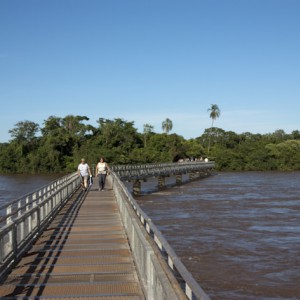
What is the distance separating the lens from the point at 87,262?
29.1ft

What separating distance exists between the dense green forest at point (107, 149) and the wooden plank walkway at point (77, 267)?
284 ft

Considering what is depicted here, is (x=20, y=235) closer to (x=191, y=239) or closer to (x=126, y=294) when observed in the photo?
(x=126, y=294)

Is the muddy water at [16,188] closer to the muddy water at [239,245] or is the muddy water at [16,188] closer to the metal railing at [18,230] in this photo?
the muddy water at [239,245]

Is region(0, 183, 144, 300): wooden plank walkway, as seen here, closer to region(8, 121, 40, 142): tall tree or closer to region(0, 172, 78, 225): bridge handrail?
region(0, 172, 78, 225): bridge handrail

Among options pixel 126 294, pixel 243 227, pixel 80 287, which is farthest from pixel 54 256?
pixel 243 227

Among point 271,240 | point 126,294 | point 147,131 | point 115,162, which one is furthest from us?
point 147,131

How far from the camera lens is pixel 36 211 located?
11.6 metres

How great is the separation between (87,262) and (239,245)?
1202cm

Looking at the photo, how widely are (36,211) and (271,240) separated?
Result: 12463 mm

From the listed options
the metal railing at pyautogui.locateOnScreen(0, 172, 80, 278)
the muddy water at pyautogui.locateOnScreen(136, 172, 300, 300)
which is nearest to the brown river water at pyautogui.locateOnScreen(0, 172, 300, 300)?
the muddy water at pyautogui.locateOnScreen(136, 172, 300, 300)

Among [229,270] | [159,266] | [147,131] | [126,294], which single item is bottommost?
[229,270]

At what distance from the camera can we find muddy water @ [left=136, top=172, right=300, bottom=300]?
14.1 meters

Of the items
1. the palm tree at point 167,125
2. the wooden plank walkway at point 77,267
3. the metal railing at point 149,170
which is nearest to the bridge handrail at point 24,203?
the wooden plank walkway at point 77,267

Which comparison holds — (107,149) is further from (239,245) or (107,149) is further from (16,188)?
(239,245)
